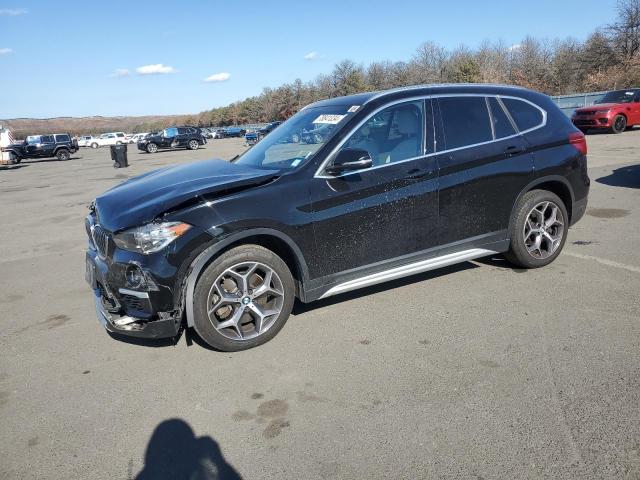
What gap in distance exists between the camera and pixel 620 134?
1994cm

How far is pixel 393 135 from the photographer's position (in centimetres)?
423

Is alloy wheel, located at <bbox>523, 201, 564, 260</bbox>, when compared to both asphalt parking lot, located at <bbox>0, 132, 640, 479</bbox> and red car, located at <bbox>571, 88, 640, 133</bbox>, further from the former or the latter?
red car, located at <bbox>571, 88, 640, 133</bbox>

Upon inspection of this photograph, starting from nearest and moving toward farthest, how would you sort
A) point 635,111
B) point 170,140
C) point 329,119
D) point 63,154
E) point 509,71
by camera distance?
point 329,119 < point 635,111 < point 63,154 < point 170,140 < point 509,71

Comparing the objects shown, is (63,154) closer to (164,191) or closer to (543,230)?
(164,191)

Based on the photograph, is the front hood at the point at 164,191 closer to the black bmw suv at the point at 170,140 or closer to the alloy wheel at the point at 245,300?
the alloy wheel at the point at 245,300

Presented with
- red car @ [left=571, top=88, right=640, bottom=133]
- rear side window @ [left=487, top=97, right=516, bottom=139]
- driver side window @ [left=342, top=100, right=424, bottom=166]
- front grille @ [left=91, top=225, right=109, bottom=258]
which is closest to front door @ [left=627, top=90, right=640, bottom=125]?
red car @ [left=571, top=88, right=640, bottom=133]

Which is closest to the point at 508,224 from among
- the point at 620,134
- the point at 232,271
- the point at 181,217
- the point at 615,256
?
the point at 615,256

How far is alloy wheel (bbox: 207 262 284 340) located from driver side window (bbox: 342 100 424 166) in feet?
4.24

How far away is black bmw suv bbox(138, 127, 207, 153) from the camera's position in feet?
121

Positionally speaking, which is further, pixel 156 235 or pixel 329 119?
pixel 329 119

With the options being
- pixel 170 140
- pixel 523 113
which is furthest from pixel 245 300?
pixel 170 140

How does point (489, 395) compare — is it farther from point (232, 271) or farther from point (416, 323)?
point (232, 271)

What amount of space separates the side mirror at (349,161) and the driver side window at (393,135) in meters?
0.16

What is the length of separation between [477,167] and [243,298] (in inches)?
97.0
